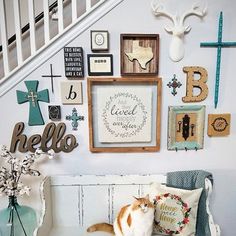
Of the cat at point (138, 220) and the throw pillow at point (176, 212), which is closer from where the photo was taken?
the cat at point (138, 220)

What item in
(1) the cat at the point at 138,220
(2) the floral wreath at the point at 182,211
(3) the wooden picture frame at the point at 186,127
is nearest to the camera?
(1) the cat at the point at 138,220

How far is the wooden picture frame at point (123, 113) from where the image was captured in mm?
1504

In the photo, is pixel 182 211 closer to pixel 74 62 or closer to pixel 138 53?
pixel 138 53

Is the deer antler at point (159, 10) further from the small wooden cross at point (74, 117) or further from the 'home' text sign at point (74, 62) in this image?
the small wooden cross at point (74, 117)

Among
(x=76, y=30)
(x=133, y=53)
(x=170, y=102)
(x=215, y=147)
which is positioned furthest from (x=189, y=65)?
(x=76, y=30)

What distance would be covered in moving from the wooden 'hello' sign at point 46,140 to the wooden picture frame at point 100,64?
0.38 meters

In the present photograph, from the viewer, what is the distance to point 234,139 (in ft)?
5.30

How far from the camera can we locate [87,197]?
1.59m

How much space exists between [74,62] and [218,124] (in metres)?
0.98

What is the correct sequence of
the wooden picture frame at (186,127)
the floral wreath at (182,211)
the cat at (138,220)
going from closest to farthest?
the cat at (138,220) < the floral wreath at (182,211) < the wooden picture frame at (186,127)

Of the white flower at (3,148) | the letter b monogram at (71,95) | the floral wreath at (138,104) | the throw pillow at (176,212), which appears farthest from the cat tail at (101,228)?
the letter b monogram at (71,95)

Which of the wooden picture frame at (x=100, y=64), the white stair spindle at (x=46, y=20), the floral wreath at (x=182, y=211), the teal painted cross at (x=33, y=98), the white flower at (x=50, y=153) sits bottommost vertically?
the floral wreath at (x=182, y=211)

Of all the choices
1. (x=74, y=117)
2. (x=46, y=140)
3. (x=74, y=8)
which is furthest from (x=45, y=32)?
(x=46, y=140)

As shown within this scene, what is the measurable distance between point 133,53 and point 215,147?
81 cm
